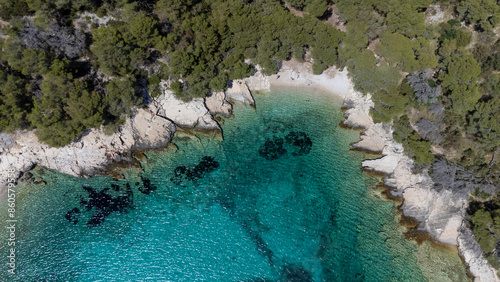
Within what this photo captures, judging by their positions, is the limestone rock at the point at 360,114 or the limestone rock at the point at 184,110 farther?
the limestone rock at the point at 360,114

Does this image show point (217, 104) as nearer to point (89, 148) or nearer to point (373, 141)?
point (89, 148)

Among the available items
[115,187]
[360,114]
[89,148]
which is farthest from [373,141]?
[89,148]

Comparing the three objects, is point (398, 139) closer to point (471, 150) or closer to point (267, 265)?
point (471, 150)

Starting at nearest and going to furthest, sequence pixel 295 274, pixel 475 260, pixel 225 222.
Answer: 1. pixel 295 274
2. pixel 475 260
3. pixel 225 222

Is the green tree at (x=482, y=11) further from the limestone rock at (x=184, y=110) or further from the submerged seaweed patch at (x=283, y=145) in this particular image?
the limestone rock at (x=184, y=110)

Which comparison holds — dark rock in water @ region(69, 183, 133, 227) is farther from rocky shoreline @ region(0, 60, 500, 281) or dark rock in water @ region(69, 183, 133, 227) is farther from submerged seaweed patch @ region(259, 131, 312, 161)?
submerged seaweed patch @ region(259, 131, 312, 161)

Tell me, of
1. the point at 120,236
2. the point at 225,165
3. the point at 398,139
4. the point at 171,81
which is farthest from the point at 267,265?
the point at 171,81

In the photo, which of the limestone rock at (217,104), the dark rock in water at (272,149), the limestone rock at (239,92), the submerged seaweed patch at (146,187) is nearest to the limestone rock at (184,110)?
the limestone rock at (217,104)

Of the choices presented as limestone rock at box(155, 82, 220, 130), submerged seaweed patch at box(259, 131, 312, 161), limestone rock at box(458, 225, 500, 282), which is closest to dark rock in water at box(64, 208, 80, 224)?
limestone rock at box(155, 82, 220, 130)
